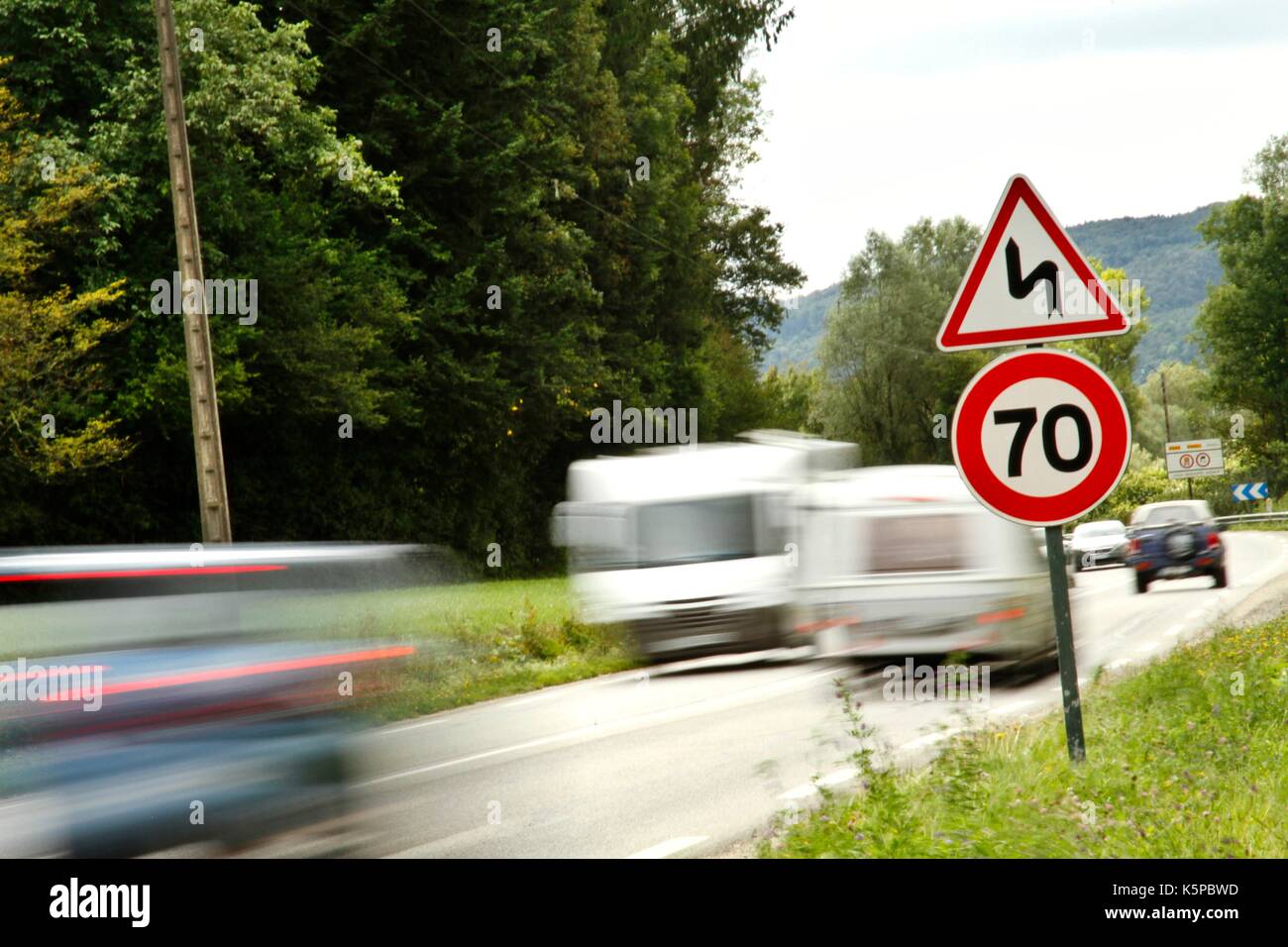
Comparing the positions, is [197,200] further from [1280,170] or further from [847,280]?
[1280,170]

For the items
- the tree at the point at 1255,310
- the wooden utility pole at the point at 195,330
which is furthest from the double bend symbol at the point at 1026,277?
the tree at the point at 1255,310

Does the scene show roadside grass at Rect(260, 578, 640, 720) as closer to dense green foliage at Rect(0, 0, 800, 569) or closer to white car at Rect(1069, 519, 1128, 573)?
dense green foliage at Rect(0, 0, 800, 569)

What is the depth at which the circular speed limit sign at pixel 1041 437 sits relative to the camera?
675 centimetres

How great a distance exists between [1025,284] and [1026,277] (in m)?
0.03

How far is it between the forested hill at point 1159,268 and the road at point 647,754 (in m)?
61.3

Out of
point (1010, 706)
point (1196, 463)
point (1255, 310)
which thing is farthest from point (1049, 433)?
point (1255, 310)

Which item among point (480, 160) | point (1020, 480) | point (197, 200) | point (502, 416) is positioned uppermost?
point (480, 160)

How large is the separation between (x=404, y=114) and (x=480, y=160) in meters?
2.35

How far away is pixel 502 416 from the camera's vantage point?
40.9 m

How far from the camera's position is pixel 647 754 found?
→ 37.3ft

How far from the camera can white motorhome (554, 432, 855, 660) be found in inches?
739

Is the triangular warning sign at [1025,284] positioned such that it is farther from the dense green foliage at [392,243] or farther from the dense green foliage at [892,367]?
the dense green foliage at [892,367]
